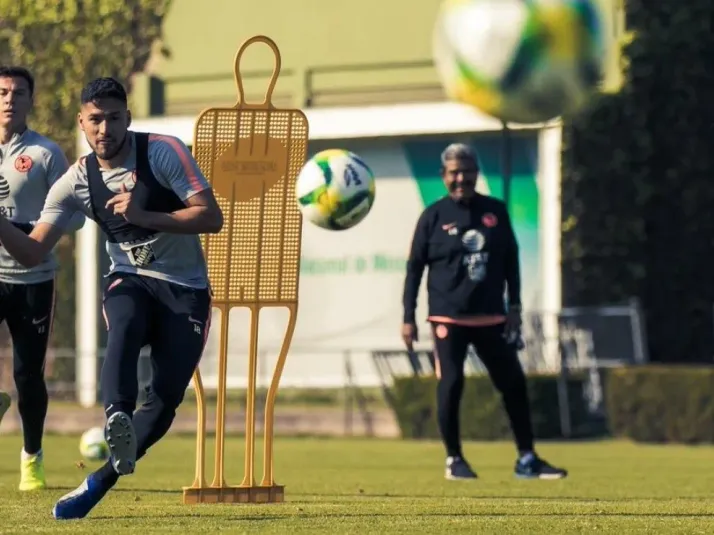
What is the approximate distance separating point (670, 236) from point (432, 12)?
534 cm

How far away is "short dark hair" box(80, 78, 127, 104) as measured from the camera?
9102 millimetres

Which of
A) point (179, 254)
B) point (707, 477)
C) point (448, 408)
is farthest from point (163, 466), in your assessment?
point (179, 254)

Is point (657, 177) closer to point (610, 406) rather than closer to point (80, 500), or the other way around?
point (610, 406)

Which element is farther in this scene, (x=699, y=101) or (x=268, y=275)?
(x=699, y=101)

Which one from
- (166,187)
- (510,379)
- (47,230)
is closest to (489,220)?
(510,379)

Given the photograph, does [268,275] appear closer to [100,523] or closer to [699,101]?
[100,523]

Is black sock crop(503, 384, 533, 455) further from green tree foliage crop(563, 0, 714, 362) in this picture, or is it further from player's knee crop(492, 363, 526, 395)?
green tree foliage crop(563, 0, 714, 362)

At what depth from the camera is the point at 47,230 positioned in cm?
938

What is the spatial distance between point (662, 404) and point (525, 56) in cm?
957

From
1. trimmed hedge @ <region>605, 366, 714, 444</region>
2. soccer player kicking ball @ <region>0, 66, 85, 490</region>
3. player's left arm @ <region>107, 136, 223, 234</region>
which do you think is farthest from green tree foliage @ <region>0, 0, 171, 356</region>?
player's left arm @ <region>107, 136, 223, 234</region>

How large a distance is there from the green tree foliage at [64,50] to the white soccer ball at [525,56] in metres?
22.0

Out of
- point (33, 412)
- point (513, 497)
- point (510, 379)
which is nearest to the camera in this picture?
point (513, 497)

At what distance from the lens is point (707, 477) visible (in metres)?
14.1

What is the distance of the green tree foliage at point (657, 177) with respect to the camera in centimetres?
2741
